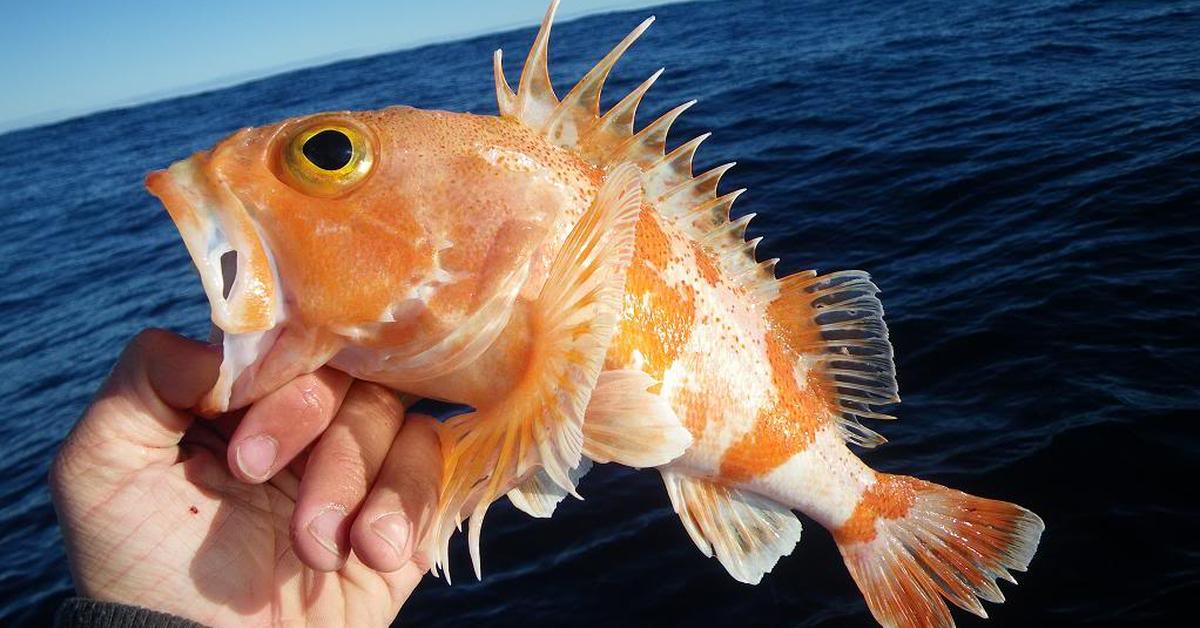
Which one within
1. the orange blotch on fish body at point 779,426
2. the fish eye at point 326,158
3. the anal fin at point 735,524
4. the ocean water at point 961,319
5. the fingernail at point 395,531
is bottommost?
the ocean water at point 961,319

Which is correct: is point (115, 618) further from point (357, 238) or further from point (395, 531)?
point (357, 238)

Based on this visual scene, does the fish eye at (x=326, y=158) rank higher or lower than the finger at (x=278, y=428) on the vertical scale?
higher

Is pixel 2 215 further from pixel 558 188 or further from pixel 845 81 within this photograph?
pixel 558 188

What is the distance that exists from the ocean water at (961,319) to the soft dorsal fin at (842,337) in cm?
235

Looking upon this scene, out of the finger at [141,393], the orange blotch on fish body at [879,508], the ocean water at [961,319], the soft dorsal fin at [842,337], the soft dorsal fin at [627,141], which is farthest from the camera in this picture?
the ocean water at [961,319]

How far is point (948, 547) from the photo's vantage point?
3184mm

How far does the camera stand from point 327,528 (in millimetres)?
1996

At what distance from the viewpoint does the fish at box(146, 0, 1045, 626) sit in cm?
203

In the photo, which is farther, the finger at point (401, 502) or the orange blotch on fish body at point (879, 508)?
the orange blotch on fish body at point (879, 508)

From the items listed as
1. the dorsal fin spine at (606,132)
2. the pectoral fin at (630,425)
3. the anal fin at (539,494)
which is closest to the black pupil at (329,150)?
the dorsal fin spine at (606,132)

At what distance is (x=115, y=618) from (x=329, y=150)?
1460 millimetres

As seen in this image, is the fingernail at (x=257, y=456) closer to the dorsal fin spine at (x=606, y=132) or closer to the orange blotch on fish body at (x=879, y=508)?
the dorsal fin spine at (x=606, y=132)

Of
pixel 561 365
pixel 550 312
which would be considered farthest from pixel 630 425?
pixel 550 312

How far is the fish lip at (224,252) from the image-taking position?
1808 mm
